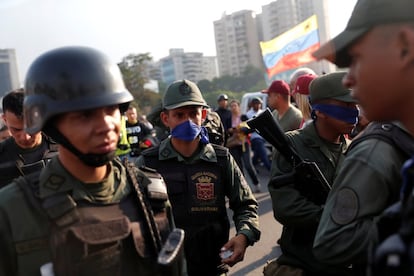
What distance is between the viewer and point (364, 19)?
4.22 feet

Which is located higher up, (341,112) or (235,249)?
(341,112)

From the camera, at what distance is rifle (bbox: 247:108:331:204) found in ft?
7.34

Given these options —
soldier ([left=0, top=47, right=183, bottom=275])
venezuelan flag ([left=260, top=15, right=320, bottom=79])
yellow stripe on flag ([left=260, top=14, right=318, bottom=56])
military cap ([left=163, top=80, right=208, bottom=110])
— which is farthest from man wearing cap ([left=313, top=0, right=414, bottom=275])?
yellow stripe on flag ([left=260, top=14, right=318, bottom=56])

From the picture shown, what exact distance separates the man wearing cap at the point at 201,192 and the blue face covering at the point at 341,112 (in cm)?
67

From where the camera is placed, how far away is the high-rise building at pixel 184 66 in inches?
4397

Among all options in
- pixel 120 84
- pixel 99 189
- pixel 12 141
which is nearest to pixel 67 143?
pixel 99 189

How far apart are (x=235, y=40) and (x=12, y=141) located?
10081cm

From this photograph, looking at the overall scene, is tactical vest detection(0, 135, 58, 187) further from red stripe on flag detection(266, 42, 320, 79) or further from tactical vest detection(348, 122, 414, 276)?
red stripe on flag detection(266, 42, 320, 79)

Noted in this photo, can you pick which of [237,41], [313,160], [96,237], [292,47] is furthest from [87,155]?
[237,41]

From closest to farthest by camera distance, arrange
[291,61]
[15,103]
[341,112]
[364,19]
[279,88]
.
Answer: [364,19], [341,112], [15,103], [279,88], [291,61]

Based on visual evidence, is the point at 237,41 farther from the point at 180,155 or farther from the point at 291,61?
the point at 180,155

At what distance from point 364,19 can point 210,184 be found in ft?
5.08

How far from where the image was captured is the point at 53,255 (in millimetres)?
1493

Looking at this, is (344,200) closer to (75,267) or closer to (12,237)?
(75,267)
